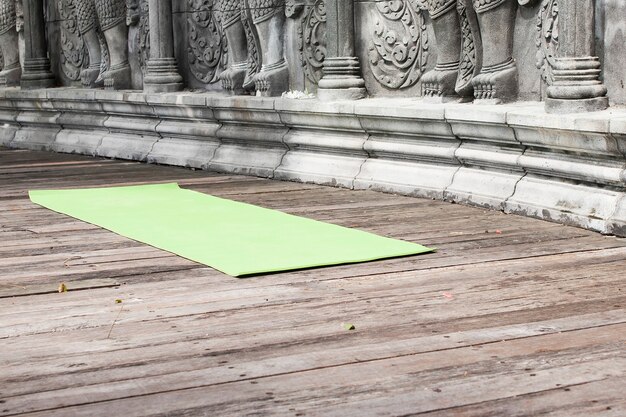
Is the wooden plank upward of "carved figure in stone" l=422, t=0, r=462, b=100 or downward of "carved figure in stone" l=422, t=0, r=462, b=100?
downward

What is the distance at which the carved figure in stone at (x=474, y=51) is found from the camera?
6445 mm

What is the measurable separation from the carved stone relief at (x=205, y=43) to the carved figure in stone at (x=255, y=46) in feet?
0.78

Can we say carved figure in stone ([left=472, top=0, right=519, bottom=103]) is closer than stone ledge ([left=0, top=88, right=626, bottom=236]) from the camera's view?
No

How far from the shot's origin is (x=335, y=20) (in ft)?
24.7

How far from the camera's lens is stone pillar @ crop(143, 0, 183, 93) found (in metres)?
9.17

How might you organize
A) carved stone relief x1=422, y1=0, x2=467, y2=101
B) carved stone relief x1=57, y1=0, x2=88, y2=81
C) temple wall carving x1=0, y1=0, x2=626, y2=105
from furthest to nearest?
carved stone relief x1=57, y1=0, x2=88, y2=81 → carved stone relief x1=422, y1=0, x2=467, y2=101 → temple wall carving x1=0, y1=0, x2=626, y2=105

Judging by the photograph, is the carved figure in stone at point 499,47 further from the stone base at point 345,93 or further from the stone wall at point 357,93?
the stone base at point 345,93

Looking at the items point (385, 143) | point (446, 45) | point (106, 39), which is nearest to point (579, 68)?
point (446, 45)

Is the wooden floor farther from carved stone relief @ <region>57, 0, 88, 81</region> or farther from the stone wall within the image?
carved stone relief @ <region>57, 0, 88, 81</region>

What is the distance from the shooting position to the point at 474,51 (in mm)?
6699

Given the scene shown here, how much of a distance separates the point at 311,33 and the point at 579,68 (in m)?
2.53

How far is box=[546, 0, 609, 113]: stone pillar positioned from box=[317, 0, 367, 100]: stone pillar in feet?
6.24

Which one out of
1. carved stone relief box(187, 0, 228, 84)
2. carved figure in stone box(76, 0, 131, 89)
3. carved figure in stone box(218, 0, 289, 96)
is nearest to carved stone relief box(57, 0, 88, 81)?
carved figure in stone box(76, 0, 131, 89)

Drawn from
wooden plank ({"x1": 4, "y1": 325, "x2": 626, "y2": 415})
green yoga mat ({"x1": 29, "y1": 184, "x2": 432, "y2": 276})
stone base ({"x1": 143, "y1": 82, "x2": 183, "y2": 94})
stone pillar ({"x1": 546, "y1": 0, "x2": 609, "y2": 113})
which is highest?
stone pillar ({"x1": 546, "y1": 0, "x2": 609, "y2": 113})
